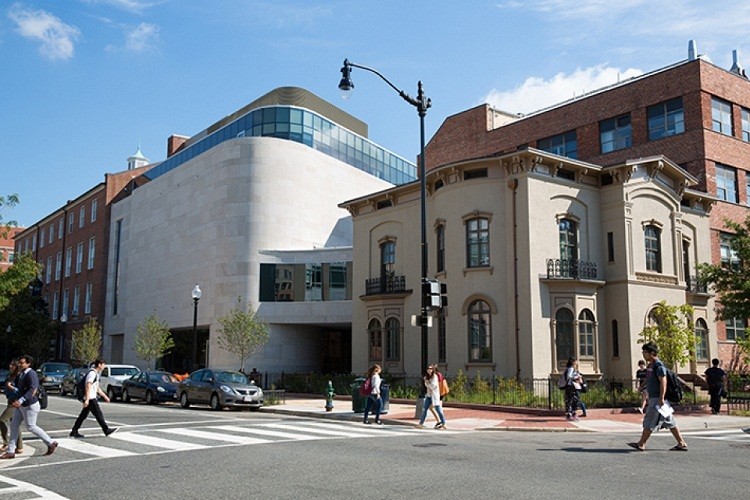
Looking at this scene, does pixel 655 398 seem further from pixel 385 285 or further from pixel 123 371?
pixel 123 371

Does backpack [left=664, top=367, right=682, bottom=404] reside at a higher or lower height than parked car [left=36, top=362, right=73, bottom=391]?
higher

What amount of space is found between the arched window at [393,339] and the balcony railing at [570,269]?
7.64m

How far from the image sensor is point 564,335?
2822 cm

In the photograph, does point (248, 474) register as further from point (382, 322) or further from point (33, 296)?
point (33, 296)

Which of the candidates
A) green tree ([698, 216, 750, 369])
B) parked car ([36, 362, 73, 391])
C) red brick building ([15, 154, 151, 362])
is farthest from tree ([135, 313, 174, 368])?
green tree ([698, 216, 750, 369])

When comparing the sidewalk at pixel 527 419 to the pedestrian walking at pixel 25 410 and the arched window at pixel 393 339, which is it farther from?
the pedestrian walking at pixel 25 410

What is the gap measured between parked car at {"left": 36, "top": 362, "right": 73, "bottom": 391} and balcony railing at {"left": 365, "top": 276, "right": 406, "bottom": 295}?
1696cm

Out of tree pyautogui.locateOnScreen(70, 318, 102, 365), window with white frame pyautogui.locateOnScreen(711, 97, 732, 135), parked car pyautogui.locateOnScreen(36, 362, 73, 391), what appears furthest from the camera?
tree pyautogui.locateOnScreen(70, 318, 102, 365)

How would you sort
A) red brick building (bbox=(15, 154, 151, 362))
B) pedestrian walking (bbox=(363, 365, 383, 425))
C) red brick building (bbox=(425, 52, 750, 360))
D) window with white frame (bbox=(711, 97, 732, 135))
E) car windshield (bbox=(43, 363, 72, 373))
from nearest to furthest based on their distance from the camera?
pedestrian walking (bbox=(363, 365, 383, 425)), red brick building (bbox=(425, 52, 750, 360)), window with white frame (bbox=(711, 97, 732, 135)), car windshield (bbox=(43, 363, 72, 373)), red brick building (bbox=(15, 154, 151, 362))

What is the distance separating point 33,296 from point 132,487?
60494 mm

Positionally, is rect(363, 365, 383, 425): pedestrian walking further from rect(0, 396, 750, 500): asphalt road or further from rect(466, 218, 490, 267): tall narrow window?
rect(466, 218, 490, 267): tall narrow window

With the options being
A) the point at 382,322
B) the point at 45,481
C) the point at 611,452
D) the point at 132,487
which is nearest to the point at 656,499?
the point at 611,452

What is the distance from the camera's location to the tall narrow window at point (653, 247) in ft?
99.5

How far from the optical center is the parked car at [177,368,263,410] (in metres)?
24.5
